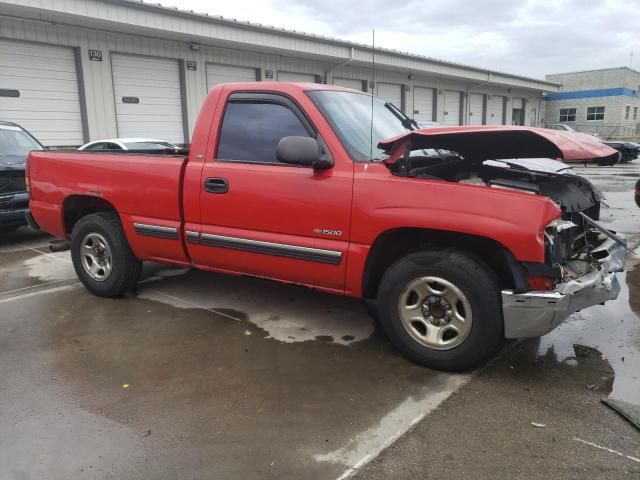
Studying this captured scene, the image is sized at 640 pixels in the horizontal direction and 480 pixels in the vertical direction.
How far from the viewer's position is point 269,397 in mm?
3156

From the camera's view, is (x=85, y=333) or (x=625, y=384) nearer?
(x=625, y=384)

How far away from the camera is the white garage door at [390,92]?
23.6 metres

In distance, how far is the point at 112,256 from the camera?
4.84 m

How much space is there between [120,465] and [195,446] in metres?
0.36

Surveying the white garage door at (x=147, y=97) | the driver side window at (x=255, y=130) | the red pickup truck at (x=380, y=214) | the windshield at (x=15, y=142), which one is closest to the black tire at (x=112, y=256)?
the red pickup truck at (x=380, y=214)

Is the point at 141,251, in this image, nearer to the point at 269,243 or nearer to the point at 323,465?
the point at 269,243

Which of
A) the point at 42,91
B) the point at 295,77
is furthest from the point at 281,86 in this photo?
the point at 295,77

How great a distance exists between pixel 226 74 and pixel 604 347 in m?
16.2

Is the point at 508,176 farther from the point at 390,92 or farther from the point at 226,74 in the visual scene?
the point at 390,92

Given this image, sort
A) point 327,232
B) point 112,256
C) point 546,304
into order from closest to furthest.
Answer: point 546,304, point 327,232, point 112,256

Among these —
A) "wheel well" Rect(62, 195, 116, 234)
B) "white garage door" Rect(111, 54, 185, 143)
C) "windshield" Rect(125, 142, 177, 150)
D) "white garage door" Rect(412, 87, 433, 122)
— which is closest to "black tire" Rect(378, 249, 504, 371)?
→ "wheel well" Rect(62, 195, 116, 234)

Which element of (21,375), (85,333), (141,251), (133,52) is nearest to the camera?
(21,375)

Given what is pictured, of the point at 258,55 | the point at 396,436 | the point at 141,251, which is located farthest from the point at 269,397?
the point at 258,55

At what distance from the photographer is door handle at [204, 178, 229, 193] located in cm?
404
